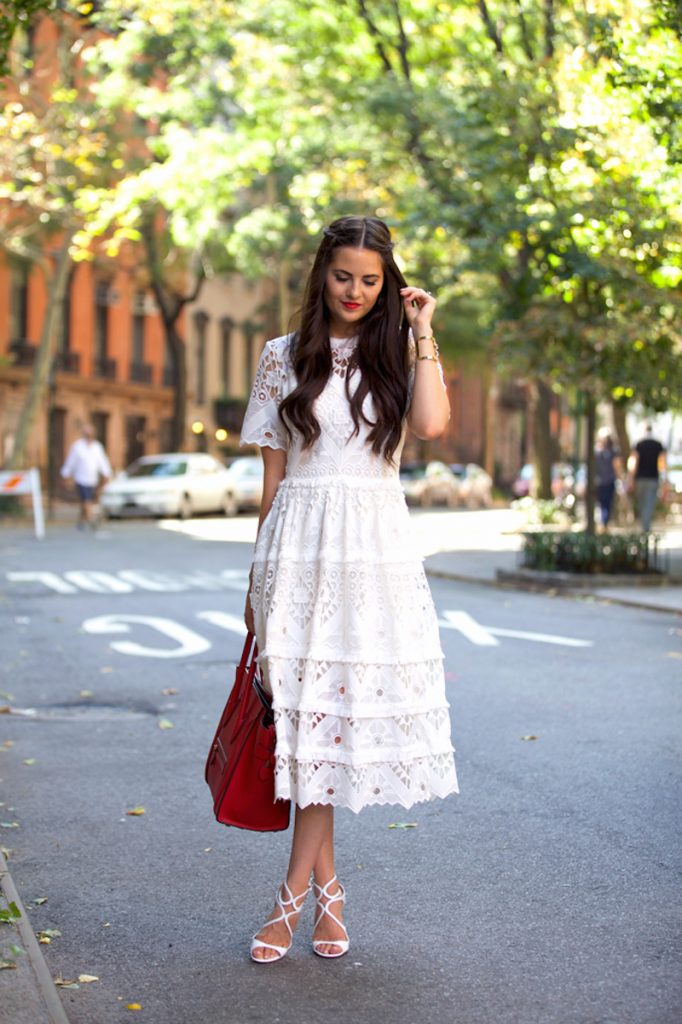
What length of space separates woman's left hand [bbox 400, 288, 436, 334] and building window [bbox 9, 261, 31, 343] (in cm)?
4468

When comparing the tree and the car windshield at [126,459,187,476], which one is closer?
the tree

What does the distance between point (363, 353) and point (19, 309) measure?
151 feet

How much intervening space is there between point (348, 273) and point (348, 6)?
20.3m

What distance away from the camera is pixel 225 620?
13188mm

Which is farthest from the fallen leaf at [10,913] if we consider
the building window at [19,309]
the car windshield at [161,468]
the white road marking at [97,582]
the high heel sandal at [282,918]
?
the building window at [19,309]

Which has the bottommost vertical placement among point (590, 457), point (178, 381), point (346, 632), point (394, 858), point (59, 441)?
point (394, 858)

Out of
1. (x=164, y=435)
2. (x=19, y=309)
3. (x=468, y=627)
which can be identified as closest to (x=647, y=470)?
(x=468, y=627)

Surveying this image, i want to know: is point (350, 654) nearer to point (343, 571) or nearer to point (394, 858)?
point (343, 571)

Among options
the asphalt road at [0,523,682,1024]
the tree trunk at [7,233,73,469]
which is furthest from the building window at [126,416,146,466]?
the asphalt road at [0,523,682,1024]

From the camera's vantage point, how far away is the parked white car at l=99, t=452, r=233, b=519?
35.8 m

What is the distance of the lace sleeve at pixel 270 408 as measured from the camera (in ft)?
14.2

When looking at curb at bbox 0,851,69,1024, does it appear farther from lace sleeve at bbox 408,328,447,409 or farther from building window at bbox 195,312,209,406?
building window at bbox 195,312,209,406

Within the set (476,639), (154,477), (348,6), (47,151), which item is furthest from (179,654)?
(154,477)

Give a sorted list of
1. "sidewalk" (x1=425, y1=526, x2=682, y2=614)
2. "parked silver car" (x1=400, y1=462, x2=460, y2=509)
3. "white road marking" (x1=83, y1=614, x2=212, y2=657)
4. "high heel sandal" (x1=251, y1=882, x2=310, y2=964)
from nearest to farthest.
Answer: "high heel sandal" (x1=251, y1=882, x2=310, y2=964)
"white road marking" (x1=83, y1=614, x2=212, y2=657)
"sidewalk" (x1=425, y1=526, x2=682, y2=614)
"parked silver car" (x1=400, y1=462, x2=460, y2=509)
